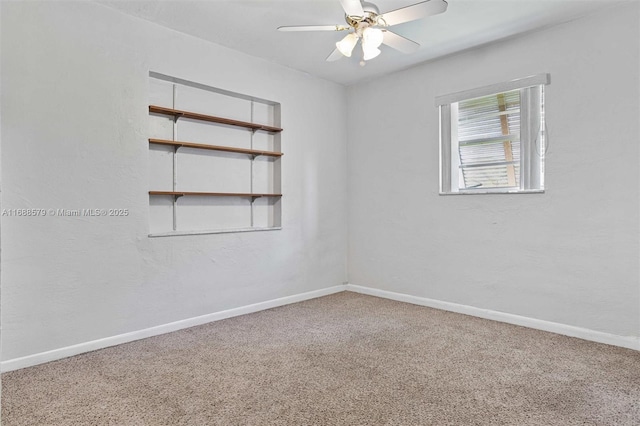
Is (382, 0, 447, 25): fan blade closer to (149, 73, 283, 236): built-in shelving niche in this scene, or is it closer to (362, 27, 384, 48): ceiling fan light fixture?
(362, 27, 384, 48): ceiling fan light fixture

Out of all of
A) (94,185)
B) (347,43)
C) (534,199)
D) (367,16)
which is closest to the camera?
(367,16)

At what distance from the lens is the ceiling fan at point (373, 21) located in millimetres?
2195

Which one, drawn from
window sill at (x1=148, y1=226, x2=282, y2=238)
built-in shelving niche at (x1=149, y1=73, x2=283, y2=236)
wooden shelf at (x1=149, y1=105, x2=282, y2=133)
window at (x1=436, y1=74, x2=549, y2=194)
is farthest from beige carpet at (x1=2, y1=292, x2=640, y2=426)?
wooden shelf at (x1=149, y1=105, x2=282, y2=133)

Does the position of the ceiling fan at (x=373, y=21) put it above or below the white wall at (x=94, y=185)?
above

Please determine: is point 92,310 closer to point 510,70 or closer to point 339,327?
point 339,327

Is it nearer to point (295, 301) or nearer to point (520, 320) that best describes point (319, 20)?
point (295, 301)

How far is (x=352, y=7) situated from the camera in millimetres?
2238

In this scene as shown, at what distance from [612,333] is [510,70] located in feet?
7.34

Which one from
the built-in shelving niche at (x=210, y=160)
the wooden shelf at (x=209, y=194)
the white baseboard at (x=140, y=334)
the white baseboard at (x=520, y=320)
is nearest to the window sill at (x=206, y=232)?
the built-in shelving niche at (x=210, y=160)

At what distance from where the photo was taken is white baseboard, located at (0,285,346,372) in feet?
8.10

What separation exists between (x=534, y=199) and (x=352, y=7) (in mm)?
2172

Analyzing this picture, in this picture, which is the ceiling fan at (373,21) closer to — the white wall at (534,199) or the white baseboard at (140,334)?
the white wall at (534,199)

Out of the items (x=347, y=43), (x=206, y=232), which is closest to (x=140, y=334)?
(x=206, y=232)

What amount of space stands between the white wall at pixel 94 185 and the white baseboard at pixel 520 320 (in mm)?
1429
